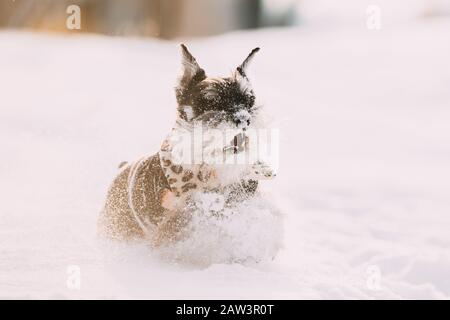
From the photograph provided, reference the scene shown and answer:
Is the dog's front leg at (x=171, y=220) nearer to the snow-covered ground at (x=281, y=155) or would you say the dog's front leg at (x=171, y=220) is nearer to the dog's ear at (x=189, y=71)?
the snow-covered ground at (x=281, y=155)

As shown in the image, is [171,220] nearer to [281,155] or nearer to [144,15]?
[281,155]

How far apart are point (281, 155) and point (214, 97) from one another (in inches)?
88.0

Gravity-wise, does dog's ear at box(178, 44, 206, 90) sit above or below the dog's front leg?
above

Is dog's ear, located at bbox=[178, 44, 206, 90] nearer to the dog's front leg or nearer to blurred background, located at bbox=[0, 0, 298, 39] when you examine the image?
the dog's front leg

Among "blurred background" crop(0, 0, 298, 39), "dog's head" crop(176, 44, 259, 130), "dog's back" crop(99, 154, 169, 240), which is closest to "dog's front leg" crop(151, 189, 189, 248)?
"dog's back" crop(99, 154, 169, 240)

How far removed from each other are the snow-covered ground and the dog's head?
208 millimetres

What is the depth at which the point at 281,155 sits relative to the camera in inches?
164

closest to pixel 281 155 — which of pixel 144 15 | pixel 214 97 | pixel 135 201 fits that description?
pixel 135 201

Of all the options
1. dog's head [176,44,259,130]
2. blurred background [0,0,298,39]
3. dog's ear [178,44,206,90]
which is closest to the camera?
dog's head [176,44,259,130]

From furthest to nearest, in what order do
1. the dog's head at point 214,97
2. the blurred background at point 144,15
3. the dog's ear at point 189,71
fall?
1. the blurred background at point 144,15
2. the dog's ear at point 189,71
3. the dog's head at point 214,97

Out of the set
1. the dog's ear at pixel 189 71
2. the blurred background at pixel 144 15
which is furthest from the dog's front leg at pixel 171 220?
the blurred background at pixel 144 15

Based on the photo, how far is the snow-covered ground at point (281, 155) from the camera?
2125 mm

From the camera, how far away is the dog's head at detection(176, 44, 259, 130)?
1955mm

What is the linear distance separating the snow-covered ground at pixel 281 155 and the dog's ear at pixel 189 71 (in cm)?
31
